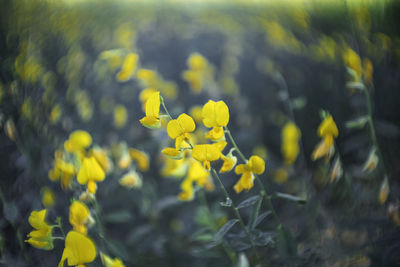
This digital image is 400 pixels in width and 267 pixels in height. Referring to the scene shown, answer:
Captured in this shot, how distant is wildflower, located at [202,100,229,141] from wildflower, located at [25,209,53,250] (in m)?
0.44

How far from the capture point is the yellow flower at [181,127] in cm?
75

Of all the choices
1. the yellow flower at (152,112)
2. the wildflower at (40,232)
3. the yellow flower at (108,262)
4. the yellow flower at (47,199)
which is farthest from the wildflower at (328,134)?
the yellow flower at (47,199)

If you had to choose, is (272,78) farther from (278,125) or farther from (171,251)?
(171,251)

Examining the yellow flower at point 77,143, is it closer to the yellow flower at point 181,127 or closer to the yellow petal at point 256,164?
the yellow flower at point 181,127

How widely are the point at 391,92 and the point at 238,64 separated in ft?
4.96

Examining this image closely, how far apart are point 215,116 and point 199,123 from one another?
3.32 ft

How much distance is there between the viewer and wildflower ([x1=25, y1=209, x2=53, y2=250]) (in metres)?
0.78

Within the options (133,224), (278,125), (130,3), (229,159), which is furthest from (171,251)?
(130,3)

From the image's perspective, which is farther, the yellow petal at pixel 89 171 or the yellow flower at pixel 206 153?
the yellow petal at pixel 89 171

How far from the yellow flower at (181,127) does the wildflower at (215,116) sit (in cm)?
4

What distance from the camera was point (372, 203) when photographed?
1.12 meters

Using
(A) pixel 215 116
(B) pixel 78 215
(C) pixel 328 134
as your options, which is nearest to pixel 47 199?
(B) pixel 78 215

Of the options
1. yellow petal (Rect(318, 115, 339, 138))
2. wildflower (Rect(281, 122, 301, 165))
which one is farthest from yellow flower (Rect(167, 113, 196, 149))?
wildflower (Rect(281, 122, 301, 165))

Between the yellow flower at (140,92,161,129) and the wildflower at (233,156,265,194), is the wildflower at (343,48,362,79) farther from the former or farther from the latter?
the yellow flower at (140,92,161,129)
